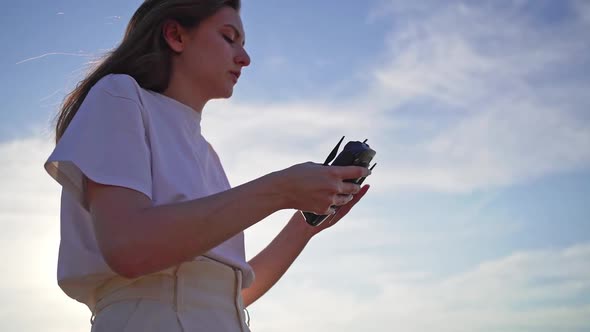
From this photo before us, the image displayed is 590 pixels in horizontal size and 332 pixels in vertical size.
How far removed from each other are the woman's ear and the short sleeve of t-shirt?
0.79 meters

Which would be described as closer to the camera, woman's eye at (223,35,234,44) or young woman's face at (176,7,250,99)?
young woman's face at (176,7,250,99)

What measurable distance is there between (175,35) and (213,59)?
0.27 meters

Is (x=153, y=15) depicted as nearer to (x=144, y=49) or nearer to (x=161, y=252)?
(x=144, y=49)

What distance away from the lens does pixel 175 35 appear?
12.8 ft

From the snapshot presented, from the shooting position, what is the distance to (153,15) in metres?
3.94

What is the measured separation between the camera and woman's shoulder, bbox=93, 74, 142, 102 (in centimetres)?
319

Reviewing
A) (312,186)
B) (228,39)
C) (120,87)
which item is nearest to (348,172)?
(312,186)

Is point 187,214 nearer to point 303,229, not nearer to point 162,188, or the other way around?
point 162,188

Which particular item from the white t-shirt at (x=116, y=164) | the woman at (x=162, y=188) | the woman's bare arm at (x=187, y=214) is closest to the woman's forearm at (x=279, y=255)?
the woman at (x=162, y=188)

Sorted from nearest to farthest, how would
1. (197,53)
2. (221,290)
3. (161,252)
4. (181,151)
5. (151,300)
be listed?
(161,252) < (151,300) < (221,290) < (181,151) < (197,53)

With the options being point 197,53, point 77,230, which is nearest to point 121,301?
point 77,230

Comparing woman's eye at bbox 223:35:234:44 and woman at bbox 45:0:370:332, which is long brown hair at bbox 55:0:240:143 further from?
woman's eye at bbox 223:35:234:44

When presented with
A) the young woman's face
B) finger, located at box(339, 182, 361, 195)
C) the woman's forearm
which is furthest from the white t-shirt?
the woman's forearm

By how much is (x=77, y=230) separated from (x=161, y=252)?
2.22 feet
